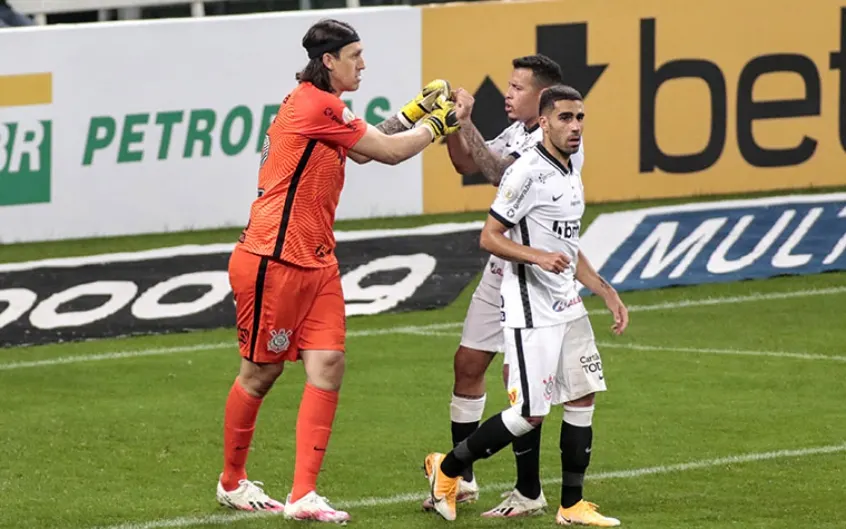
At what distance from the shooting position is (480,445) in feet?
26.0

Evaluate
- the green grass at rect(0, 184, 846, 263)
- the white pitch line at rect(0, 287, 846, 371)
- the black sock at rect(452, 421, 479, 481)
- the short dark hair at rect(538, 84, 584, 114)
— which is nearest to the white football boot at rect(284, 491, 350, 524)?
the black sock at rect(452, 421, 479, 481)

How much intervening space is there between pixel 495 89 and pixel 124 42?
339 cm

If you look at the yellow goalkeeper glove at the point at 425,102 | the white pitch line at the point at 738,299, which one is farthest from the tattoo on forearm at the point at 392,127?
the white pitch line at the point at 738,299

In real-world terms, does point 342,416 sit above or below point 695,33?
below

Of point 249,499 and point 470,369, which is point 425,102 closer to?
point 470,369

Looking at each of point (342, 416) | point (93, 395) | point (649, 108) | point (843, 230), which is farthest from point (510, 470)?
point (649, 108)

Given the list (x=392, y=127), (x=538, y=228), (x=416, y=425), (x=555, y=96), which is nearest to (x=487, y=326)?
(x=538, y=228)

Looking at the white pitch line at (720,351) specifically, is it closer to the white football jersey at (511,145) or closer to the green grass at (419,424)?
the green grass at (419,424)

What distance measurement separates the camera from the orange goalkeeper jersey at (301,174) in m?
7.82

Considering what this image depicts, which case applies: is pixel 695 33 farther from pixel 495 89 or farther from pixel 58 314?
pixel 58 314

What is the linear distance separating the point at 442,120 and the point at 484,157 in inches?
19.1

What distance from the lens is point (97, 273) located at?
13.3m

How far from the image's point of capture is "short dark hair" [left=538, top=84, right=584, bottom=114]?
777 centimetres

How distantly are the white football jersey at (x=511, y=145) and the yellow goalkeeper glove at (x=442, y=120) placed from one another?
0.46 meters
